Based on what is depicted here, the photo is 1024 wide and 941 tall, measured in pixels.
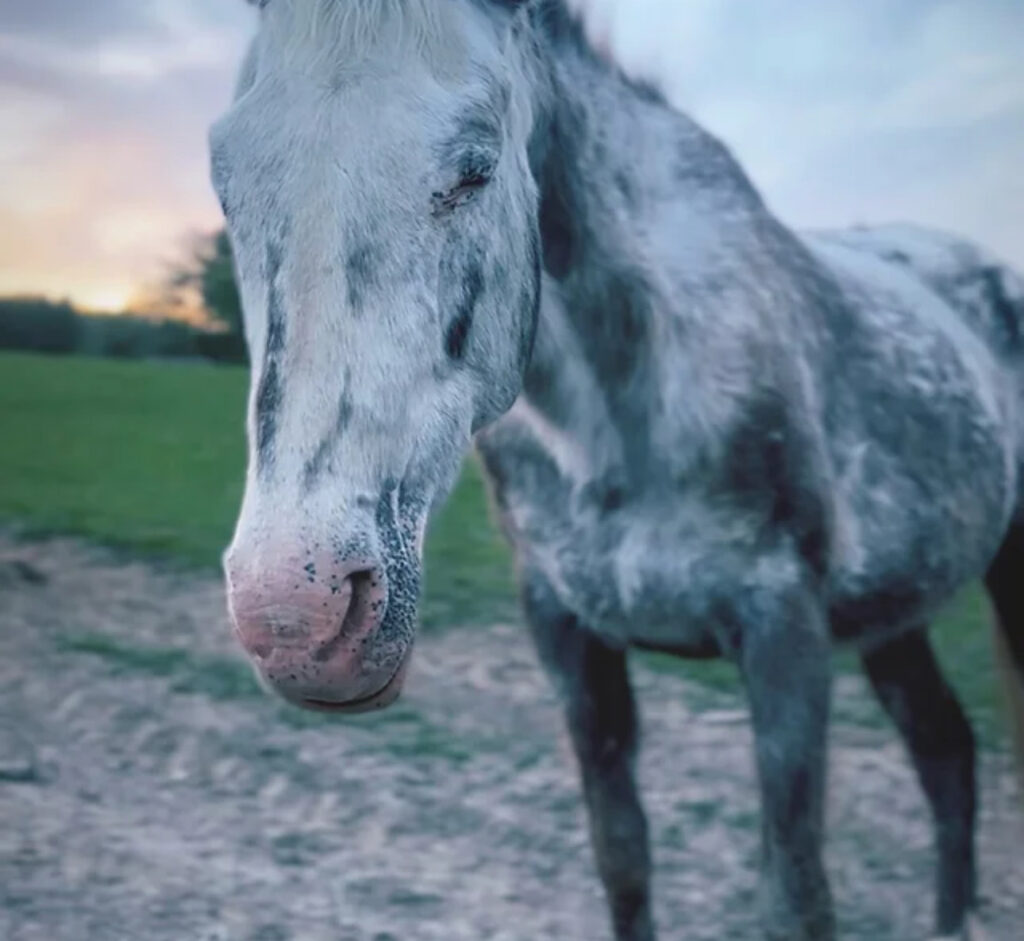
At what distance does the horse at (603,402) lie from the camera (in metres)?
1.14

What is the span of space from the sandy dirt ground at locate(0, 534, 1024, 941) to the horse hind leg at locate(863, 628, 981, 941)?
0.32 feet

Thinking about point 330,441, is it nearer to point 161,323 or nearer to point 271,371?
point 271,371

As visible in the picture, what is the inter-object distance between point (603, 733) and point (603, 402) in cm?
58

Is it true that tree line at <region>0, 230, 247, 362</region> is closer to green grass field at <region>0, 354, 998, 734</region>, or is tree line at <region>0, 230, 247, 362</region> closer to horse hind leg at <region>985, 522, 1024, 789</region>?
green grass field at <region>0, 354, 998, 734</region>

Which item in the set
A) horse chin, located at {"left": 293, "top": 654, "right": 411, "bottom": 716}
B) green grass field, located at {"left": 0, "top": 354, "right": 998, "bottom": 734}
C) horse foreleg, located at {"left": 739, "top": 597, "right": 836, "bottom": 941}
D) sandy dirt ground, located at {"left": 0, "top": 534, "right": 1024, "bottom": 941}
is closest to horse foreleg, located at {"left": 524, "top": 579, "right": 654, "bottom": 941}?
horse foreleg, located at {"left": 739, "top": 597, "right": 836, "bottom": 941}

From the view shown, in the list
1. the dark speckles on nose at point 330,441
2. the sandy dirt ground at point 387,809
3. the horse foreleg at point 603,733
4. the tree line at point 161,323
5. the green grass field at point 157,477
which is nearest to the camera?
the dark speckles on nose at point 330,441

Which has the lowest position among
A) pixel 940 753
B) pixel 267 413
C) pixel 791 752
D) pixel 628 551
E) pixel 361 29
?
pixel 940 753

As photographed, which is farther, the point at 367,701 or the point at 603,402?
the point at 603,402

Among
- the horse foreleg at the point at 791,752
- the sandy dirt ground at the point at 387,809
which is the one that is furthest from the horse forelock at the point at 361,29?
the sandy dirt ground at the point at 387,809

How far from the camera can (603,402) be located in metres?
1.77

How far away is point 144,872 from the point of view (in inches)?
101

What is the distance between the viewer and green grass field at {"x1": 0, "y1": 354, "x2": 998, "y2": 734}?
4074 mm

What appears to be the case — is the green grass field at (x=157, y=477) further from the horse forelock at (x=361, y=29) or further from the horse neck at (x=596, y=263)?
the horse forelock at (x=361, y=29)

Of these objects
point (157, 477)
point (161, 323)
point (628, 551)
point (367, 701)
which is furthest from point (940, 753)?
point (157, 477)
